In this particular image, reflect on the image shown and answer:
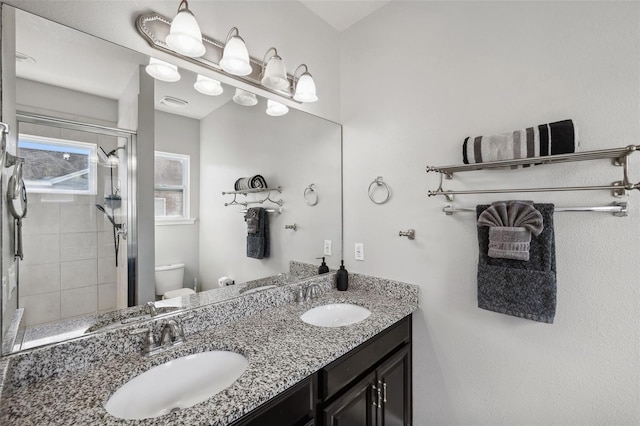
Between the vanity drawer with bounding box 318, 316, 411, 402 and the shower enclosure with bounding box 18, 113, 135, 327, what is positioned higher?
the shower enclosure with bounding box 18, 113, 135, 327

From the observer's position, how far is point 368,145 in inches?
74.5

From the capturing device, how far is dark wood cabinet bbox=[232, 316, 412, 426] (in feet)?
3.13

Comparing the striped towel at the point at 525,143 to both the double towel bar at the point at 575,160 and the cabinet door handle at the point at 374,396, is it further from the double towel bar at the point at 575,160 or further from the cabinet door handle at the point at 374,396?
the cabinet door handle at the point at 374,396

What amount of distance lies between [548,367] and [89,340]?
6.18 ft

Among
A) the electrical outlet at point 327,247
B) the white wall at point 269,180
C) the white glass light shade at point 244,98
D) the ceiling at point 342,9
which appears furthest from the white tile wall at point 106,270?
the ceiling at point 342,9

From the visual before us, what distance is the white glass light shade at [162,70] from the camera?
1187 millimetres

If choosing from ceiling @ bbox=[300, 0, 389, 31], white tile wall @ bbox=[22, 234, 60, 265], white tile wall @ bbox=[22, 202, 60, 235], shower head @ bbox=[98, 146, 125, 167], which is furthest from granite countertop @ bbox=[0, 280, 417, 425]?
ceiling @ bbox=[300, 0, 389, 31]

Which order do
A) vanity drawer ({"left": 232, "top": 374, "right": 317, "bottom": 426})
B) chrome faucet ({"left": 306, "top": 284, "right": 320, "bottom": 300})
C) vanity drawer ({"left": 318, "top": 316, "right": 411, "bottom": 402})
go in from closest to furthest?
1. vanity drawer ({"left": 232, "top": 374, "right": 317, "bottom": 426})
2. vanity drawer ({"left": 318, "top": 316, "right": 411, "bottom": 402})
3. chrome faucet ({"left": 306, "top": 284, "right": 320, "bottom": 300})

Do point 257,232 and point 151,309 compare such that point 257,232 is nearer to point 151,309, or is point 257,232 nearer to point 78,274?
point 151,309

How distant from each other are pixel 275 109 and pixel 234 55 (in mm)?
418

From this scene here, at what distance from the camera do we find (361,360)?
4.20 feet

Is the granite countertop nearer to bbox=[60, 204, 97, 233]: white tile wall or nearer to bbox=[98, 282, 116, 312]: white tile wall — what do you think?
bbox=[98, 282, 116, 312]: white tile wall

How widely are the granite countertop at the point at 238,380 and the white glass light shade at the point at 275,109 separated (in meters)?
1.16

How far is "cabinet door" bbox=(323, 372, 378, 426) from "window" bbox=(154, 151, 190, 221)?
1.06 meters
